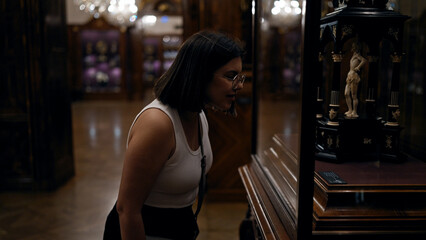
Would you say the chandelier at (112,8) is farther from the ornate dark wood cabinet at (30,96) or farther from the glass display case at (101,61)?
the glass display case at (101,61)

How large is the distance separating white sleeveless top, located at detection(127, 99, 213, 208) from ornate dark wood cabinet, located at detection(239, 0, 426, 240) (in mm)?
379

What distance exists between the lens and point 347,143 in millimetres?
2113

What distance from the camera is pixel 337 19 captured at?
2.01 meters

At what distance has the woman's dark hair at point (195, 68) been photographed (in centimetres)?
159

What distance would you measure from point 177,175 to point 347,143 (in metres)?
0.94

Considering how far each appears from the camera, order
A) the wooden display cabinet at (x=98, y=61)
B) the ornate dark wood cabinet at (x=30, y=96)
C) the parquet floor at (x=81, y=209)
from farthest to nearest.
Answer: the wooden display cabinet at (x=98, y=61) → the ornate dark wood cabinet at (x=30, y=96) → the parquet floor at (x=81, y=209)

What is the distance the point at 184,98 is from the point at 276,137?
1.33 m

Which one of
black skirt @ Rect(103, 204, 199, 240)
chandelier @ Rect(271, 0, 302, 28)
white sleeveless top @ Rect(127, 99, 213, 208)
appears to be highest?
chandelier @ Rect(271, 0, 302, 28)

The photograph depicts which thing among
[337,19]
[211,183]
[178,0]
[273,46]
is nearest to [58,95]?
[211,183]

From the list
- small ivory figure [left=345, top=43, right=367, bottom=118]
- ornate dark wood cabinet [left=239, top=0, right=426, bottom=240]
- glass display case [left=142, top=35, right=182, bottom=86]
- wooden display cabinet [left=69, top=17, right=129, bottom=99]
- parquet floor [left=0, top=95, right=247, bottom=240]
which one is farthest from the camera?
glass display case [left=142, top=35, right=182, bottom=86]

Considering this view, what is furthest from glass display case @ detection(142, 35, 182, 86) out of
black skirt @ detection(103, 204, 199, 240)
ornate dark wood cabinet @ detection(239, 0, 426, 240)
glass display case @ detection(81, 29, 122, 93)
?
black skirt @ detection(103, 204, 199, 240)

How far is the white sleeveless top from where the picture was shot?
158 cm

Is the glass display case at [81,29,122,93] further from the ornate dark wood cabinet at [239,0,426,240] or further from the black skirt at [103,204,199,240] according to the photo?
the black skirt at [103,204,199,240]

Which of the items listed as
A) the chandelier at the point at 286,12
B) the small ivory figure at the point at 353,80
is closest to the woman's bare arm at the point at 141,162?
the small ivory figure at the point at 353,80
